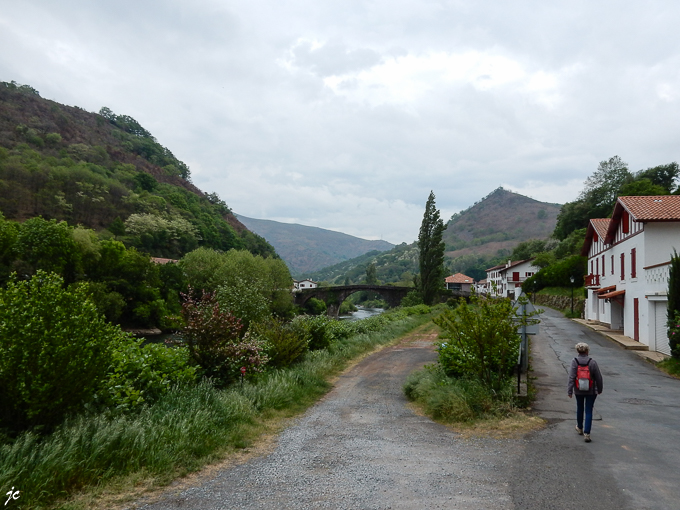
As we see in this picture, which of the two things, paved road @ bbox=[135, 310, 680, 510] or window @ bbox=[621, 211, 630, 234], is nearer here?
paved road @ bbox=[135, 310, 680, 510]

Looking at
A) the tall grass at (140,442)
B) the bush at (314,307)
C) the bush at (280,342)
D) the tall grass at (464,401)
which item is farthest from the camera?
the bush at (314,307)

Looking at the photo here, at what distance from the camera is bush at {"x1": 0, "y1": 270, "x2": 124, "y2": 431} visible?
17.7 ft

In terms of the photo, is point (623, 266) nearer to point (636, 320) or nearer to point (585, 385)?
point (636, 320)

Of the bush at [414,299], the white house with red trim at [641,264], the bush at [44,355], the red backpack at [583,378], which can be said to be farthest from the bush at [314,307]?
the bush at [44,355]

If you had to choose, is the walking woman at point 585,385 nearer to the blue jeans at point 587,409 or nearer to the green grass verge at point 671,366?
the blue jeans at point 587,409

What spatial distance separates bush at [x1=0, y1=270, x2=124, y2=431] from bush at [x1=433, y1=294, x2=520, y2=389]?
19.6 feet

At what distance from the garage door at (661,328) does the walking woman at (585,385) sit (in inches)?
512

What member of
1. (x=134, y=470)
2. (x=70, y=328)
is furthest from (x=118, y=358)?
(x=134, y=470)

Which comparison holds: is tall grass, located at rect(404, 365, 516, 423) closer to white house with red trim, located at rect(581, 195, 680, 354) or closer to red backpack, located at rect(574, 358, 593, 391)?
red backpack, located at rect(574, 358, 593, 391)

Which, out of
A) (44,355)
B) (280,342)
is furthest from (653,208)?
(44,355)

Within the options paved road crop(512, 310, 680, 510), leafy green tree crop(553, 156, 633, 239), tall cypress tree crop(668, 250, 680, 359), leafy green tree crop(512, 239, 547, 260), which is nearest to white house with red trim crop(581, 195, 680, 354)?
tall cypress tree crop(668, 250, 680, 359)

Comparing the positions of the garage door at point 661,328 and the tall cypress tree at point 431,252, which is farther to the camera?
the tall cypress tree at point 431,252

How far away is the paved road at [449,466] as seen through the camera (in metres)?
4.78

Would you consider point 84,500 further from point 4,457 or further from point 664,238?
point 664,238
